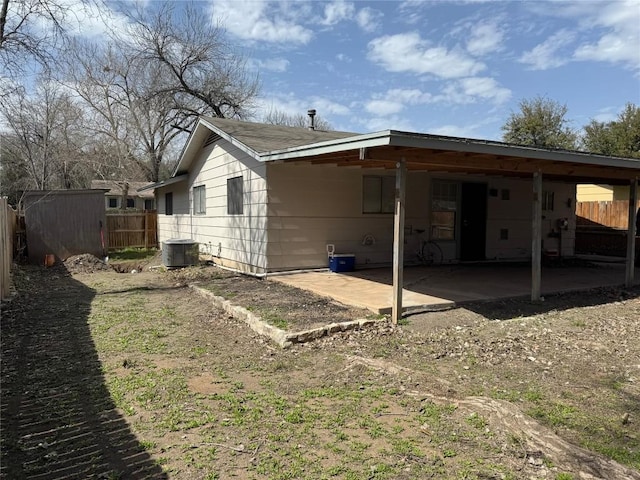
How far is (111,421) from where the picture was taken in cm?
340

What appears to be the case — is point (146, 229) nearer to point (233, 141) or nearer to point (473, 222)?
point (233, 141)

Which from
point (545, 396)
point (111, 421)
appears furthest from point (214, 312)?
point (545, 396)

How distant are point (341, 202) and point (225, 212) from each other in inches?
129

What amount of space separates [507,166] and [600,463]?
508 cm

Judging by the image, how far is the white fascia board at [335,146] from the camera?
5.30m

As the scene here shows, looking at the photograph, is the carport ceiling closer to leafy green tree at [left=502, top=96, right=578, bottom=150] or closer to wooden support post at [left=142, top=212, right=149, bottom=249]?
wooden support post at [left=142, top=212, right=149, bottom=249]

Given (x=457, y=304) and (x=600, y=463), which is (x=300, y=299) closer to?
(x=457, y=304)

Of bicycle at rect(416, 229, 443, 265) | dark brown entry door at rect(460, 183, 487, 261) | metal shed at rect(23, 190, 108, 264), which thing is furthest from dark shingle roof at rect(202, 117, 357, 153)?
metal shed at rect(23, 190, 108, 264)

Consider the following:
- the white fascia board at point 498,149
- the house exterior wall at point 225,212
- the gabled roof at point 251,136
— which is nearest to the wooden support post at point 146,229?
the house exterior wall at point 225,212

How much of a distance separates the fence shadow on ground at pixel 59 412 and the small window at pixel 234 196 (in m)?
4.79

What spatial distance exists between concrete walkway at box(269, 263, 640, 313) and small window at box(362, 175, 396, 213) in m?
1.44

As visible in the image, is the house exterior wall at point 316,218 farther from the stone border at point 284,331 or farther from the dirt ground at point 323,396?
the stone border at point 284,331

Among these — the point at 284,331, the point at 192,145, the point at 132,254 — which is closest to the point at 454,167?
the point at 284,331

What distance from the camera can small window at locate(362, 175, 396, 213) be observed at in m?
10.4
